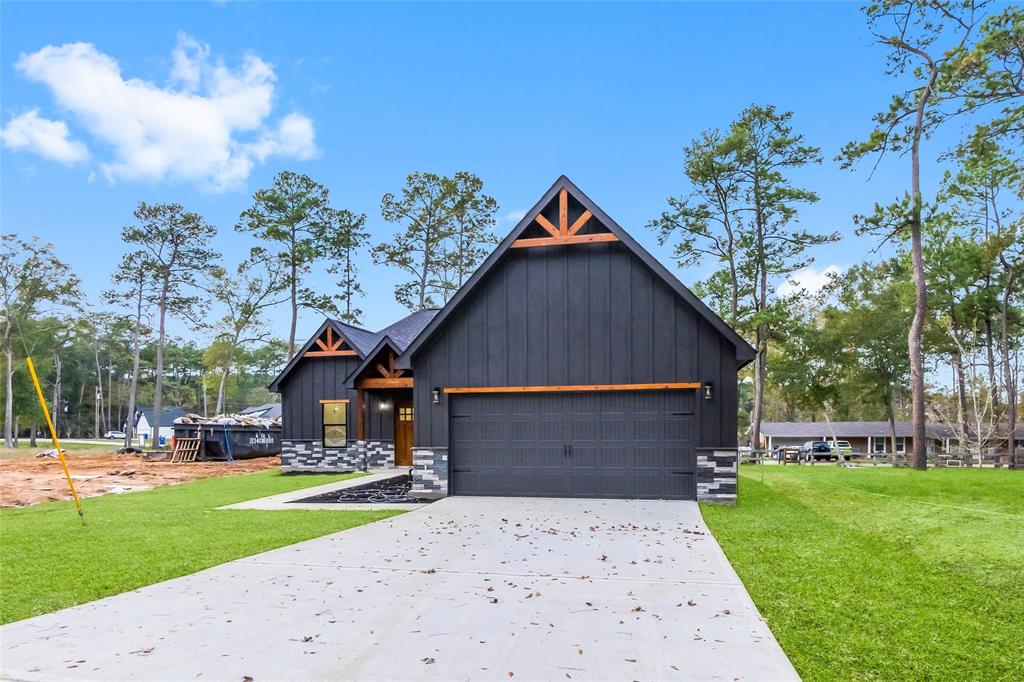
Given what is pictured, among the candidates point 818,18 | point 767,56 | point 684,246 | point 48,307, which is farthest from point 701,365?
point 48,307

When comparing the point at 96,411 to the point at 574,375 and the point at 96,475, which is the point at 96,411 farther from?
the point at 574,375

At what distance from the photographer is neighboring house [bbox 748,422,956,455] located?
46.6 meters

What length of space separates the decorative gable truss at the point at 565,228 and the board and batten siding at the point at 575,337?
24 centimetres

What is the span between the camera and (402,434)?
63.9ft

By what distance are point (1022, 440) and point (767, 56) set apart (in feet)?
146

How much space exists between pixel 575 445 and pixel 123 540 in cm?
756

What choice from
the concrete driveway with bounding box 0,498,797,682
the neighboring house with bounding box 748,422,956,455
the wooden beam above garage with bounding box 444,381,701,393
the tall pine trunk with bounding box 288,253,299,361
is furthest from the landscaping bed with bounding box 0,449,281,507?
the neighboring house with bounding box 748,422,956,455

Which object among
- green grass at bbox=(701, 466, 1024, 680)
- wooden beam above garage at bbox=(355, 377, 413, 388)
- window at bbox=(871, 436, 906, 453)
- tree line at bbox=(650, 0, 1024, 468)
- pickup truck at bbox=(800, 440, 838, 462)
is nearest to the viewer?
green grass at bbox=(701, 466, 1024, 680)

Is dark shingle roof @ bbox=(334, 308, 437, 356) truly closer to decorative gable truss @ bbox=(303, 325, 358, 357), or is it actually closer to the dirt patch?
decorative gable truss @ bbox=(303, 325, 358, 357)

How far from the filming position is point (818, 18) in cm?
1492

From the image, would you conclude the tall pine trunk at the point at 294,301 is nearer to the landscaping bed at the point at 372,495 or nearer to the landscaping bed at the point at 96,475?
the landscaping bed at the point at 96,475

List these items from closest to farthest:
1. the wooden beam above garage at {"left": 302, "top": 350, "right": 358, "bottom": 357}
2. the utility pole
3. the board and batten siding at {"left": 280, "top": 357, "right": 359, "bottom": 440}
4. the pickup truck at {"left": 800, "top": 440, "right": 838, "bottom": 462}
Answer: the wooden beam above garage at {"left": 302, "top": 350, "right": 358, "bottom": 357} → the board and batten siding at {"left": 280, "top": 357, "right": 359, "bottom": 440} → the pickup truck at {"left": 800, "top": 440, "right": 838, "bottom": 462} → the utility pole

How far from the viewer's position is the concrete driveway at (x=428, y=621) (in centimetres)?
377

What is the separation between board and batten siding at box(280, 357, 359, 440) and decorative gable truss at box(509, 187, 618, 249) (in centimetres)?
973
